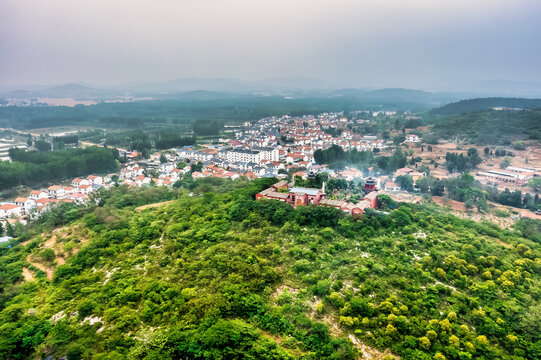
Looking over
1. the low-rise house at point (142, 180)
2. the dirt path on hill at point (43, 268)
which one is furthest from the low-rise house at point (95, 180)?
the dirt path on hill at point (43, 268)

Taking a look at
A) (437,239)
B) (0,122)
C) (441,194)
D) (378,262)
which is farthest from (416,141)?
(0,122)

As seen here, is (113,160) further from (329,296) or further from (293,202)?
(329,296)

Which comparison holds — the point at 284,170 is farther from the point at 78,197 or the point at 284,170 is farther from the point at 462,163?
the point at 78,197

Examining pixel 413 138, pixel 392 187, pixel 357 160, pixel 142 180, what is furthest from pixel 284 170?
pixel 413 138

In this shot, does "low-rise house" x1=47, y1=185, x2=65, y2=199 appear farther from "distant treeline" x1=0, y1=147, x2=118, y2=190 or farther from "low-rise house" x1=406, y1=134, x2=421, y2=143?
"low-rise house" x1=406, y1=134, x2=421, y2=143

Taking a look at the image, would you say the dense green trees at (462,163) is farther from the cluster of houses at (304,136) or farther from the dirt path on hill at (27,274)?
the dirt path on hill at (27,274)

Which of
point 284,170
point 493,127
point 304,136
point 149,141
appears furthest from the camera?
point 304,136
